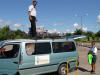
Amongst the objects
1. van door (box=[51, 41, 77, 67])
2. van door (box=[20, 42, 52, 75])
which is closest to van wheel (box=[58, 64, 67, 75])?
van door (box=[51, 41, 77, 67])

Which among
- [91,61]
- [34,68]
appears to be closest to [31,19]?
[34,68]

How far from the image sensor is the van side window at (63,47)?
297 inches

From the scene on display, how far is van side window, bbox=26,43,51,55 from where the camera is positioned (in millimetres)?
6508

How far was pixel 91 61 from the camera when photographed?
892cm

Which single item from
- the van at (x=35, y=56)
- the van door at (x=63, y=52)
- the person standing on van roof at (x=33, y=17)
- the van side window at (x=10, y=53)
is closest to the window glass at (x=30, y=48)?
the van at (x=35, y=56)

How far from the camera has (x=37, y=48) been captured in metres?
6.82

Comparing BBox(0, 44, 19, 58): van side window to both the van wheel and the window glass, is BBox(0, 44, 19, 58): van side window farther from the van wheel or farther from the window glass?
the van wheel

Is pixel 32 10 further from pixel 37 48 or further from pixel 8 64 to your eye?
pixel 8 64

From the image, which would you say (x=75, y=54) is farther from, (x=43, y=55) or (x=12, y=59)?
(x=12, y=59)

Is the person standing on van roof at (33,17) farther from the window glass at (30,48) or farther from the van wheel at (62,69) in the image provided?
the van wheel at (62,69)

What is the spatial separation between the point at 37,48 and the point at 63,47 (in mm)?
1702

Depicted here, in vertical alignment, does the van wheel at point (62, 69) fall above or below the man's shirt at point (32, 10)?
below

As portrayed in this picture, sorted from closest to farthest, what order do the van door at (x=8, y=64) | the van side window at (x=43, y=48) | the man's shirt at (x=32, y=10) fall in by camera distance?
the van door at (x=8, y=64)
the van side window at (x=43, y=48)
the man's shirt at (x=32, y=10)

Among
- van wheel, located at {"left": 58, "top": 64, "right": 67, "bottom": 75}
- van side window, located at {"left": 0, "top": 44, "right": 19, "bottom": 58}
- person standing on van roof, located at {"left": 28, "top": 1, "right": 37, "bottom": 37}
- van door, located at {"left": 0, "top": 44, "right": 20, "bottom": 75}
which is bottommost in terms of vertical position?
van wheel, located at {"left": 58, "top": 64, "right": 67, "bottom": 75}
